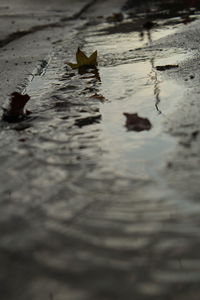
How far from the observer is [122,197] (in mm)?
1124

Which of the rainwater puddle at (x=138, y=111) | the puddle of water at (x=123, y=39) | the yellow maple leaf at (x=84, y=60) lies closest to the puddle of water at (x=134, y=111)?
the rainwater puddle at (x=138, y=111)

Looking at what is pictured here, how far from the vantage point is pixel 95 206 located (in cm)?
110

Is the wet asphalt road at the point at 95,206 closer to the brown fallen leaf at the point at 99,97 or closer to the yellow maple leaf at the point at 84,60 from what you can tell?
the brown fallen leaf at the point at 99,97

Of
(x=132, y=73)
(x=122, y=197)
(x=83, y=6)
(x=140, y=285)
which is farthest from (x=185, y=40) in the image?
(x=83, y=6)

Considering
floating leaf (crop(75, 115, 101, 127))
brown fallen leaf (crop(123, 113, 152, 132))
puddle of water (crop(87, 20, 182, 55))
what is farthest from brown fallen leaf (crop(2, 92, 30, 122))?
puddle of water (crop(87, 20, 182, 55))

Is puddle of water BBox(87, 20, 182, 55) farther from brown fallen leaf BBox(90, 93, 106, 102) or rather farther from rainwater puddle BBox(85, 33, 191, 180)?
brown fallen leaf BBox(90, 93, 106, 102)

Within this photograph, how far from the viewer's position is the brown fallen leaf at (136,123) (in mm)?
1581

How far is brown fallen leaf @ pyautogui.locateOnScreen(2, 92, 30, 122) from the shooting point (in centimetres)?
184

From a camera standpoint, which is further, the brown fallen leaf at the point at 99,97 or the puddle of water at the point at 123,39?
the puddle of water at the point at 123,39

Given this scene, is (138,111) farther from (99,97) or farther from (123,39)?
(123,39)

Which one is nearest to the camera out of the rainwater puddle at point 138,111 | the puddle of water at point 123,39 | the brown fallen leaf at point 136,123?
the rainwater puddle at point 138,111

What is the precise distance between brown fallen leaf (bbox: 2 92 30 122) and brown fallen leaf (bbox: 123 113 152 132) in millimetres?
450

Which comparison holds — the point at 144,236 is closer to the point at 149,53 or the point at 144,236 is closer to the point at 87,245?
the point at 87,245

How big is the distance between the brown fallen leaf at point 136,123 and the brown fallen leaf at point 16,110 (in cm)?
45
